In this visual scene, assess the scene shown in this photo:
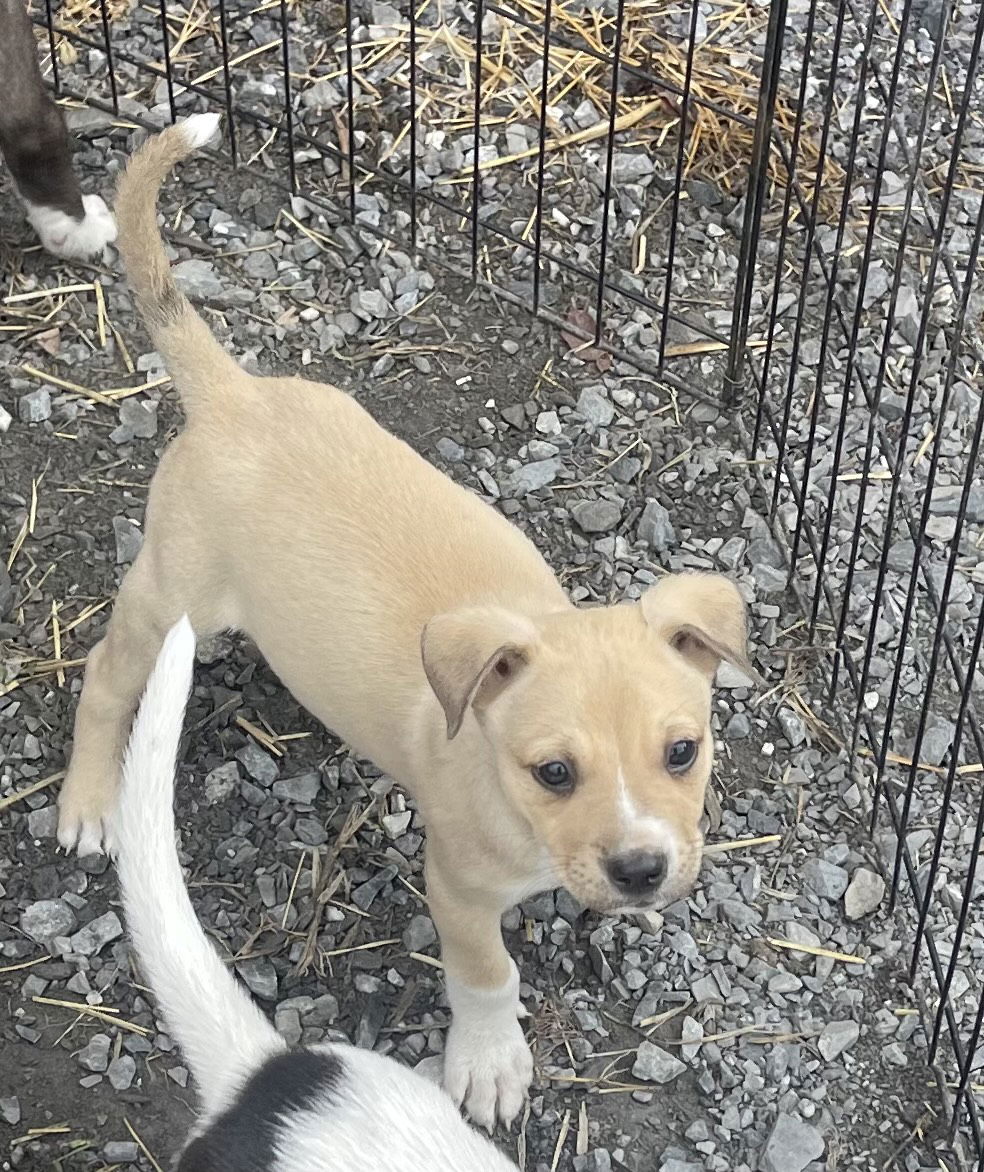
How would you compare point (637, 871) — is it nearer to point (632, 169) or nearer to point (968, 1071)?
point (968, 1071)

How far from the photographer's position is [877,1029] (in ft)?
10.1

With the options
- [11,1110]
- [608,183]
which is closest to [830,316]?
[608,183]

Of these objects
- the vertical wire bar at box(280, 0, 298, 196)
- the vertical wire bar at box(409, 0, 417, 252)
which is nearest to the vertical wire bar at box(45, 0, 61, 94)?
the vertical wire bar at box(280, 0, 298, 196)

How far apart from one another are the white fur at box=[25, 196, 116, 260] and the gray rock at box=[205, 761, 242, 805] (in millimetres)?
1673

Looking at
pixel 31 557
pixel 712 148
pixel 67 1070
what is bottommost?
pixel 67 1070

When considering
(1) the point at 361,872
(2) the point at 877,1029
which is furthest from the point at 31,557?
(2) the point at 877,1029

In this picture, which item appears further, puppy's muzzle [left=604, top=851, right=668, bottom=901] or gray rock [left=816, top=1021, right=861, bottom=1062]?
gray rock [left=816, top=1021, right=861, bottom=1062]

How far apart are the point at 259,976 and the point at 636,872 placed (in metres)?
1.11

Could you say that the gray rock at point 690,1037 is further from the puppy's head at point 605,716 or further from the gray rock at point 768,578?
the gray rock at point 768,578

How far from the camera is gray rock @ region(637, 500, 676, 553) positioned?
12.5ft

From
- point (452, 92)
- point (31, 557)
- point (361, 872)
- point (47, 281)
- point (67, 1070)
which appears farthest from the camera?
point (452, 92)

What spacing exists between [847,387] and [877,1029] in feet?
4.19

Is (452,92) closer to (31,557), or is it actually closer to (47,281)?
(47,281)

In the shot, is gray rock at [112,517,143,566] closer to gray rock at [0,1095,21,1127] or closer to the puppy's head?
gray rock at [0,1095,21,1127]
